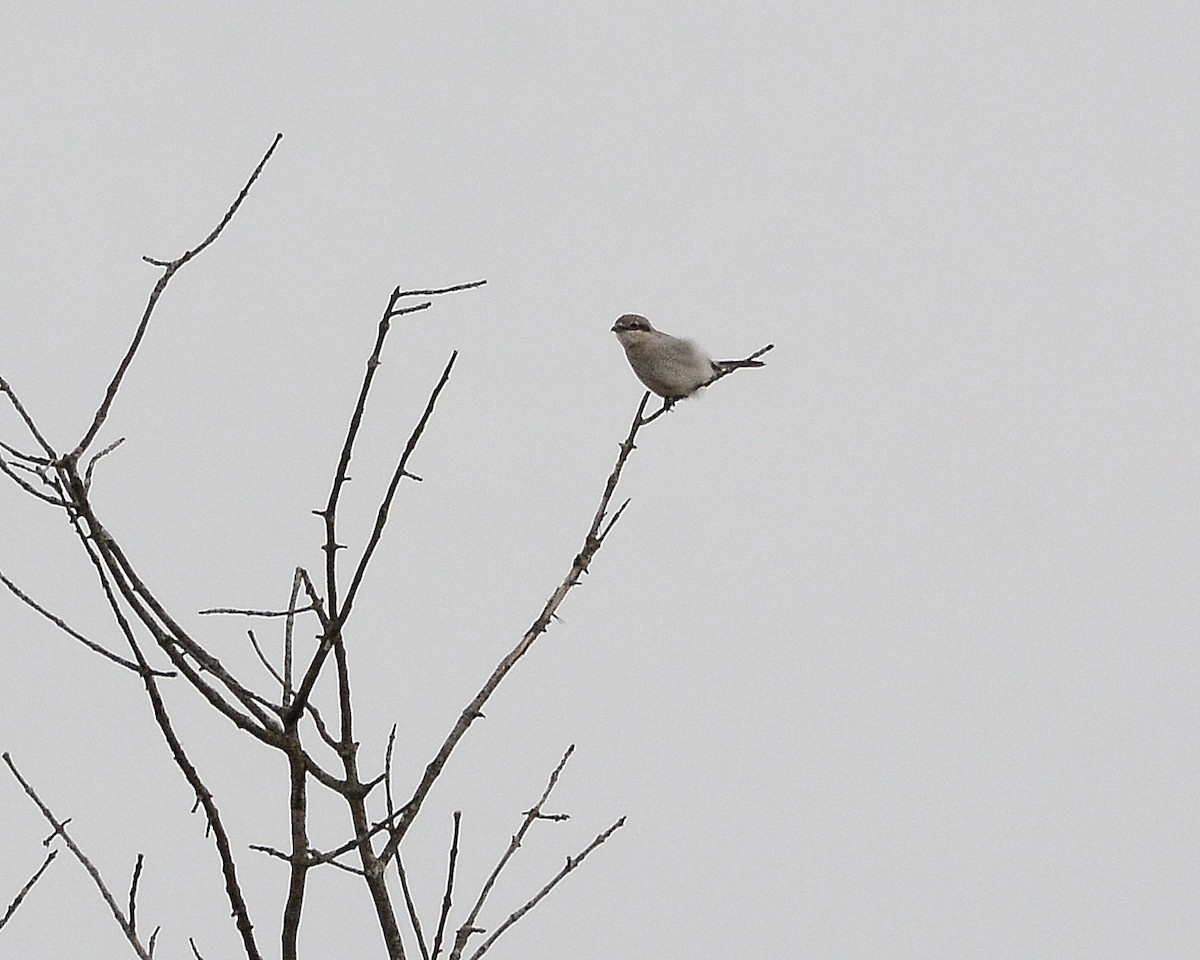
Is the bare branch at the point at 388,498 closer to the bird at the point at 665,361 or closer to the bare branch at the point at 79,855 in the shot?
the bare branch at the point at 79,855

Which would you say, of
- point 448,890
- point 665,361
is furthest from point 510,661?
point 665,361

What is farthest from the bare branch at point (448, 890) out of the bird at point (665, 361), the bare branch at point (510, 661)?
the bird at point (665, 361)

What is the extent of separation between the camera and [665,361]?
6906 millimetres

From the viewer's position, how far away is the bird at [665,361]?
22.6 feet

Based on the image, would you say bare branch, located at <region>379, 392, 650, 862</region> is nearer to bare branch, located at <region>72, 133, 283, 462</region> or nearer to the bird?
bare branch, located at <region>72, 133, 283, 462</region>

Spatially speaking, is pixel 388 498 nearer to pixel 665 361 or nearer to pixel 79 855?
pixel 79 855

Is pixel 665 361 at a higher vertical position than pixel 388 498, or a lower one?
higher

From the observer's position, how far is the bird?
6.88 meters

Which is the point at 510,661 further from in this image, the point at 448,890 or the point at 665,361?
the point at 665,361

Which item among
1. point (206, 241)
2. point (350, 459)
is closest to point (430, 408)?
point (350, 459)

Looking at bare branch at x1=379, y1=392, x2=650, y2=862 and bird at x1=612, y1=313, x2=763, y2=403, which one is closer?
bare branch at x1=379, y1=392, x2=650, y2=862

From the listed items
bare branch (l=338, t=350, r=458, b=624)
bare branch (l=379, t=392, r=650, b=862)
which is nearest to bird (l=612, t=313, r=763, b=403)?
bare branch (l=379, t=392, r=650, b=862)

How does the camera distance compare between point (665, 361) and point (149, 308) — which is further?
point (665, 361)

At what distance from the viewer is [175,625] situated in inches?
69.4
